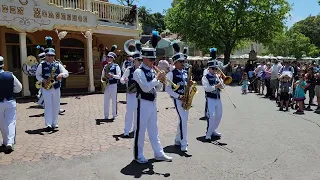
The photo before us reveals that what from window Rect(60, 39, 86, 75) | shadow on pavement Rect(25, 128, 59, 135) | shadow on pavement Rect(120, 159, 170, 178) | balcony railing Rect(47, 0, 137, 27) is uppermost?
balcony railing Rect(47, 0, 137, 27)

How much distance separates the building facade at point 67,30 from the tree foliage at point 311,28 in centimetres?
6031

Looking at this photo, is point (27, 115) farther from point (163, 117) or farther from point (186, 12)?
point (186, 12)

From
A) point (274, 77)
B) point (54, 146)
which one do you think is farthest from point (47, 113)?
point (274, 77)

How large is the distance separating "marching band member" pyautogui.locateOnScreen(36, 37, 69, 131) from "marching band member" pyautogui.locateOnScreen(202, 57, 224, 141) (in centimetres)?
358

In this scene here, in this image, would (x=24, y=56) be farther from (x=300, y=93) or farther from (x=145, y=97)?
(x=300, y=93)

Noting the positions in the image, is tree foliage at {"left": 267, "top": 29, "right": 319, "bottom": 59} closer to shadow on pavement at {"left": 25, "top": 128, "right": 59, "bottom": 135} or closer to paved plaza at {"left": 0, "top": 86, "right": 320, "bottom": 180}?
paved plaza at {"left": 0, "top": 86, "right": 320, "bottom": 180}

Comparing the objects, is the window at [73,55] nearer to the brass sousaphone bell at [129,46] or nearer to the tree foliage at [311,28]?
the brass sousaphone bell at [129,46]

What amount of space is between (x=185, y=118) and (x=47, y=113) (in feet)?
11.9

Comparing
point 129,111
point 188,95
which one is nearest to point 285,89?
point 129,111

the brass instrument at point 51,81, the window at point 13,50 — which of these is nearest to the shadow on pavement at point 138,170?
the brass instrument at point 51,81

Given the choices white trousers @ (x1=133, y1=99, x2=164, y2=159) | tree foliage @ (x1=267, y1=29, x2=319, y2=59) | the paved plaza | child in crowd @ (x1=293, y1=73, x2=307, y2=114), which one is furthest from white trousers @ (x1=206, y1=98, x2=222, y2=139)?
tree foliage @ (x1=267, y1=29, x2=319, y2=59)

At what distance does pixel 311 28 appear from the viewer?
7131 centimetres

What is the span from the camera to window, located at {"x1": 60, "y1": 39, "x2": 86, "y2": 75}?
19.8m

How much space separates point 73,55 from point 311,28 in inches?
2528
